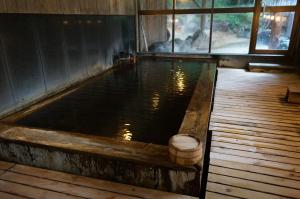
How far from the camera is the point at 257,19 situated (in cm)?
634

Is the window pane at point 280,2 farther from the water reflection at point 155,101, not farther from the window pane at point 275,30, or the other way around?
the water reflection at point 155,101

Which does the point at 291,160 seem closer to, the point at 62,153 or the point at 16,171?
the point at 62,153

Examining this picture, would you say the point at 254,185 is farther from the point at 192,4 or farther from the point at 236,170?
the point at 192,4

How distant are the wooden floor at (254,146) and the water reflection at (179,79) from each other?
27.8 inches

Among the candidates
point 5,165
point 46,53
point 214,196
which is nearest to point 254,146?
point 214,196

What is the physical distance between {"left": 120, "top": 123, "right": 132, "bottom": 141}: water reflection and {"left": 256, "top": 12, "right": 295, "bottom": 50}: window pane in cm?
533

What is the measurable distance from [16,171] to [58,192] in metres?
0.64

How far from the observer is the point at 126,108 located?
3.57 metres

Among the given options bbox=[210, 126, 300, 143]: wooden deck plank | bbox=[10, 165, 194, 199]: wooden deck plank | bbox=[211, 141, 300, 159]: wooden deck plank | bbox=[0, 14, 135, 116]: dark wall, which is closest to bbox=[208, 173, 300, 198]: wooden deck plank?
bbox=[10, 165, 194, 199]: wooden deck plank

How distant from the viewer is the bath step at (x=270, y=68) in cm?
594

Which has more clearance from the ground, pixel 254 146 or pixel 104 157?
pixel 104 157

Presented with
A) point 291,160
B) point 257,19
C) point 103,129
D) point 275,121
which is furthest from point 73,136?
point 257,19

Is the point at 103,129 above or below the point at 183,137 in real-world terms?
below

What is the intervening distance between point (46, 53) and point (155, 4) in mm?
4539
